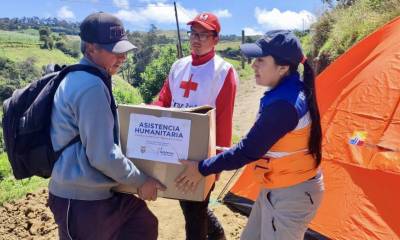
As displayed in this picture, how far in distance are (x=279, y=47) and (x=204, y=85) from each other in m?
0.87

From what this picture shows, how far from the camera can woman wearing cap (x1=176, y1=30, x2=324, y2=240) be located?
2.17 m

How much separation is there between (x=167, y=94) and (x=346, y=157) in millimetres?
1411

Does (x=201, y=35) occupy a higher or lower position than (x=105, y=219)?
higher

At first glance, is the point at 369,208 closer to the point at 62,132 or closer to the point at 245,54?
the point at 245,54

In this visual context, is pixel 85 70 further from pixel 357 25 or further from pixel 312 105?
pixel 357 25

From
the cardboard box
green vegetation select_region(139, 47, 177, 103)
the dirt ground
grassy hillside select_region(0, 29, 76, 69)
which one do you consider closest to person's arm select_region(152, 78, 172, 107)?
the cardboard box

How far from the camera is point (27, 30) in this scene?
140 m

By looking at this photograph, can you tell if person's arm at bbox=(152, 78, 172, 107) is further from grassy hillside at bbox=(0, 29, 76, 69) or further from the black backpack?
grassy hillside at bbox=(0, 29, 76, 69)

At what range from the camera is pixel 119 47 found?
2211mm

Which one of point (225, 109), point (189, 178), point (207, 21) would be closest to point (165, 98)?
point (225, 109)

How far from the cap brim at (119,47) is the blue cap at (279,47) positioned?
60 centimetres

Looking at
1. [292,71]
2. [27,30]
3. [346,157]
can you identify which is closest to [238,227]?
[346,157]

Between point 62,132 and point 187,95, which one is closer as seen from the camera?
point 62,132

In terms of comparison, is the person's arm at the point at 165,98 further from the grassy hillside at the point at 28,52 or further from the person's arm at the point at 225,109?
the grassy hillside at the point at 28,52
